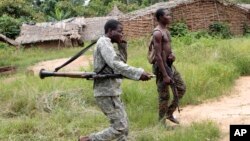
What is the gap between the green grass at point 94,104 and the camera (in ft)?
21.5

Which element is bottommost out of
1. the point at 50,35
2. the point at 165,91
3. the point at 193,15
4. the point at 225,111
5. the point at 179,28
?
the point at 225,111

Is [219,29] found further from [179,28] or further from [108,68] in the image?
[108,68]

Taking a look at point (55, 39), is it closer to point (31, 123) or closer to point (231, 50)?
point (231, 50)

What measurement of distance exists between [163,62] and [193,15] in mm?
16114

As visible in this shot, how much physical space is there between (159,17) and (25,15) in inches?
1017

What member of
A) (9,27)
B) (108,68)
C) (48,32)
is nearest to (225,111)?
(108,68)

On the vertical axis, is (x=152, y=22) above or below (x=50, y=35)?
above

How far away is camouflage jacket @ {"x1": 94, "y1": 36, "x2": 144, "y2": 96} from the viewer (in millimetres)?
4816

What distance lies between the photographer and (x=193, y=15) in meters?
22.0

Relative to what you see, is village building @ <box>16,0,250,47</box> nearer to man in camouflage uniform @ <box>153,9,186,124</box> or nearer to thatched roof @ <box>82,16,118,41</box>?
thatched roof @ <box>82,16,118,41</box>

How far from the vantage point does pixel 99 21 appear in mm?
26141

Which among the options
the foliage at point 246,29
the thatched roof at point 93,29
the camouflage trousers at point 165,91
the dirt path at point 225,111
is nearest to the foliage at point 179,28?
the foliage at point 246,29

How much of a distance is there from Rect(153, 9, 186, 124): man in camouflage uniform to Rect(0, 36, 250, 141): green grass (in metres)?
0.30

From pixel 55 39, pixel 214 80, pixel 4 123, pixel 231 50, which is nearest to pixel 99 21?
pixel 55 39
